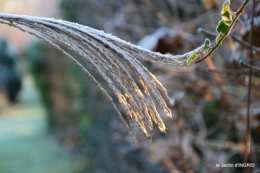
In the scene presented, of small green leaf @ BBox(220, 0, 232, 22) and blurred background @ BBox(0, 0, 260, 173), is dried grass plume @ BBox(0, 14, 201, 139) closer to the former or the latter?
small green leaf @ BBox(220, 0, 232, 22)

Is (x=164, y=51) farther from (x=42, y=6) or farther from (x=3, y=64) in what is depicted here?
(x=3, y=64)

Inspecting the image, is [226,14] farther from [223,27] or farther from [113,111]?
[113,111]

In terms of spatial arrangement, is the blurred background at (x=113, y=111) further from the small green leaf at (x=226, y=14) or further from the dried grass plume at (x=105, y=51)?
the dried grass plume at (x=105, y=51)

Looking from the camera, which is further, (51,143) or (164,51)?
(51,143)

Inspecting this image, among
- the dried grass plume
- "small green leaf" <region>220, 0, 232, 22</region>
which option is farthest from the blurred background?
the dried grass plume

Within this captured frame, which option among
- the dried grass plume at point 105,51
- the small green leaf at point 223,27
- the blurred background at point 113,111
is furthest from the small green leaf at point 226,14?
the blurred background at point 113,111

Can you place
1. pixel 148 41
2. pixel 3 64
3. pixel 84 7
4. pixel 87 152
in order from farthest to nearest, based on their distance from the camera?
pixel 3 64 < pixel 87 152 < pixel 84 7 < pixel 148 41

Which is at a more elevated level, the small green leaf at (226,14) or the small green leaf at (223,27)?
the small green leaf at (226,14)

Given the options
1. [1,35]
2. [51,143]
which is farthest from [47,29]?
[1,35]
